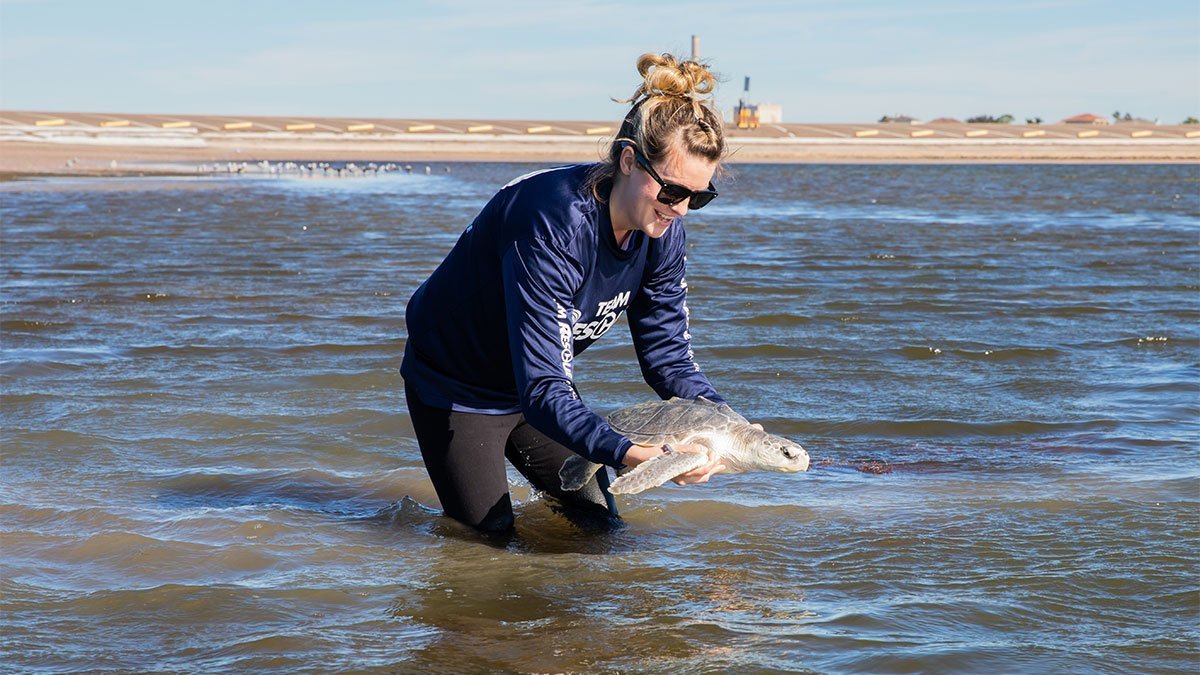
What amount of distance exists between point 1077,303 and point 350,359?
7307 mm

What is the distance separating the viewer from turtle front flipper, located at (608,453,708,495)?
397 cm

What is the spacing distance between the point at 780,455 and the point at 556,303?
1030 mm

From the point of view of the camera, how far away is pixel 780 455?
4.44 meters

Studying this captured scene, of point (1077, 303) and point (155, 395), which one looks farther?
point (1077, 303)

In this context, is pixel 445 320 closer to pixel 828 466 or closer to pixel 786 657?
pixel 786 657

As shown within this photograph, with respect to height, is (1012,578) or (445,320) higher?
(445,320)

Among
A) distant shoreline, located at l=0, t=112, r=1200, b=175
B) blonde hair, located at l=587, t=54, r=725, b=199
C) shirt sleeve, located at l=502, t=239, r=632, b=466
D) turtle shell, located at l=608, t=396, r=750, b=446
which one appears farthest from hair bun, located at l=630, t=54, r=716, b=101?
distant shoreline, located at l=0, t=112, r=1200, b=175

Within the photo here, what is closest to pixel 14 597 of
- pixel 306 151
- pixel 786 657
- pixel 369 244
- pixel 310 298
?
pixel 786 657

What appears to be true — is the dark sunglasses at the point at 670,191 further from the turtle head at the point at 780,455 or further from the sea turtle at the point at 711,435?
the turtle head at the point at 780,455

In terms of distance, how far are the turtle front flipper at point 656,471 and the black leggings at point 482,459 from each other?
2.65 ft

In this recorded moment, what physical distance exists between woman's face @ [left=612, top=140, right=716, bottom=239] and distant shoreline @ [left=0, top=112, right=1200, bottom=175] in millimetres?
39317

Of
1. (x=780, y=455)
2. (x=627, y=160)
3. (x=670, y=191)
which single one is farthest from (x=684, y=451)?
(x=627, y=160)

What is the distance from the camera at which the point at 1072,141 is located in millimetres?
79500

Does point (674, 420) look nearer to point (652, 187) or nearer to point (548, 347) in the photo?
point (548, 347)
